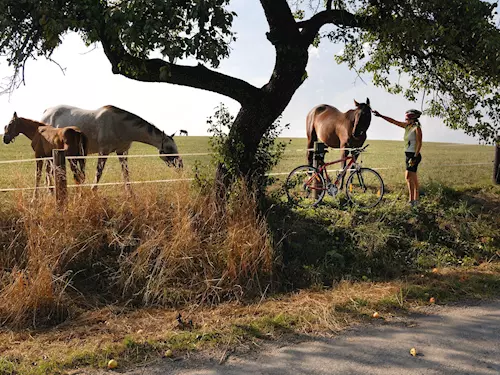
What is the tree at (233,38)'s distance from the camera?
6.55 m

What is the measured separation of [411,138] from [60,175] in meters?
6.30

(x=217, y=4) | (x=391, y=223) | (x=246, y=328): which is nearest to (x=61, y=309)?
(x=246, y=328)

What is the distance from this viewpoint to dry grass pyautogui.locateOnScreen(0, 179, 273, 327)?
19.3ft

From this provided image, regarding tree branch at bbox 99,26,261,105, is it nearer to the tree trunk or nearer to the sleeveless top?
the tree trunk

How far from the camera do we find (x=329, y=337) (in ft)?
16.2

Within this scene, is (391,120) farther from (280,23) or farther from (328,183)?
(280,23)

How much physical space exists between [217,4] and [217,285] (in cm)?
Result: 373

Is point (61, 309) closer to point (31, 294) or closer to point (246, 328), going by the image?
point (31, 294)

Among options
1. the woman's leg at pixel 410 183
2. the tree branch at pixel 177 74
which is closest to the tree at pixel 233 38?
the tree branch at pixel 177 74

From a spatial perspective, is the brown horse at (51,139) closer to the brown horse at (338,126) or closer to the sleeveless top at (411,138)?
the brown horse at (338,126)

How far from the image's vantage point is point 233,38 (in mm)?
7258

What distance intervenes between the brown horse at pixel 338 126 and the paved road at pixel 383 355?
6.14m

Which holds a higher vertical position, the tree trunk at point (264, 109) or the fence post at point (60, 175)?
the tree trunk at point (264, 109)

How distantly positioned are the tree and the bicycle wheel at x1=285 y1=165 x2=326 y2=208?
1.28 metres
